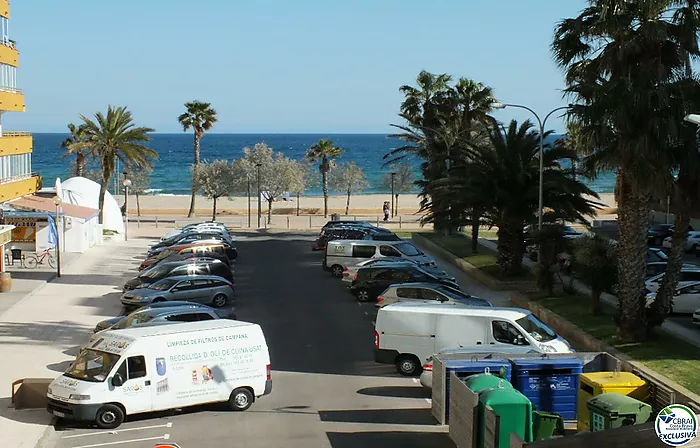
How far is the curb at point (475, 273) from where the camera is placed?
35844 millimetres

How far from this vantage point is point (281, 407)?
19844mm

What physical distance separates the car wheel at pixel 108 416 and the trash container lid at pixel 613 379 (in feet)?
29.2

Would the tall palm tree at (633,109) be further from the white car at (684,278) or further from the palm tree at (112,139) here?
the palm tree at (112,139)

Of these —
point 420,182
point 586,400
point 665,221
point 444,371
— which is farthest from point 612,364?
point 665,221

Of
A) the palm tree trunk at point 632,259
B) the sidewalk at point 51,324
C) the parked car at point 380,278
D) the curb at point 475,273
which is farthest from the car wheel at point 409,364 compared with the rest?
the curb at point 475,273

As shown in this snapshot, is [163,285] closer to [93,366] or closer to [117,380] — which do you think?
[93,366]

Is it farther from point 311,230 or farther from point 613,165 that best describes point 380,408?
point 311,230

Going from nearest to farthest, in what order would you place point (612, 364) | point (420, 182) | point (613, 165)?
1. point (612, 364)
2. point (613, 165)
3. point (420, 182)

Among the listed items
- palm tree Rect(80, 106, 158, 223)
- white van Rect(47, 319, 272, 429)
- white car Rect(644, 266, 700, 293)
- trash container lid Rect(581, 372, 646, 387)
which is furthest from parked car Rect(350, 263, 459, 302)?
palm tree Rect(80, 106, 158, 223)

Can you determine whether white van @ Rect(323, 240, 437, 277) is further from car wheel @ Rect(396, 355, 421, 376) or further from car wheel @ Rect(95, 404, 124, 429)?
car wheel @ Rect(95, 404, 124, 429)

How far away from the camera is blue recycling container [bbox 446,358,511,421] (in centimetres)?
1756

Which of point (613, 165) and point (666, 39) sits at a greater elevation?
point (666, 39)

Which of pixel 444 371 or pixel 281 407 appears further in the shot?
pixel 281 407

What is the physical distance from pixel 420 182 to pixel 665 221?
57.9ft
